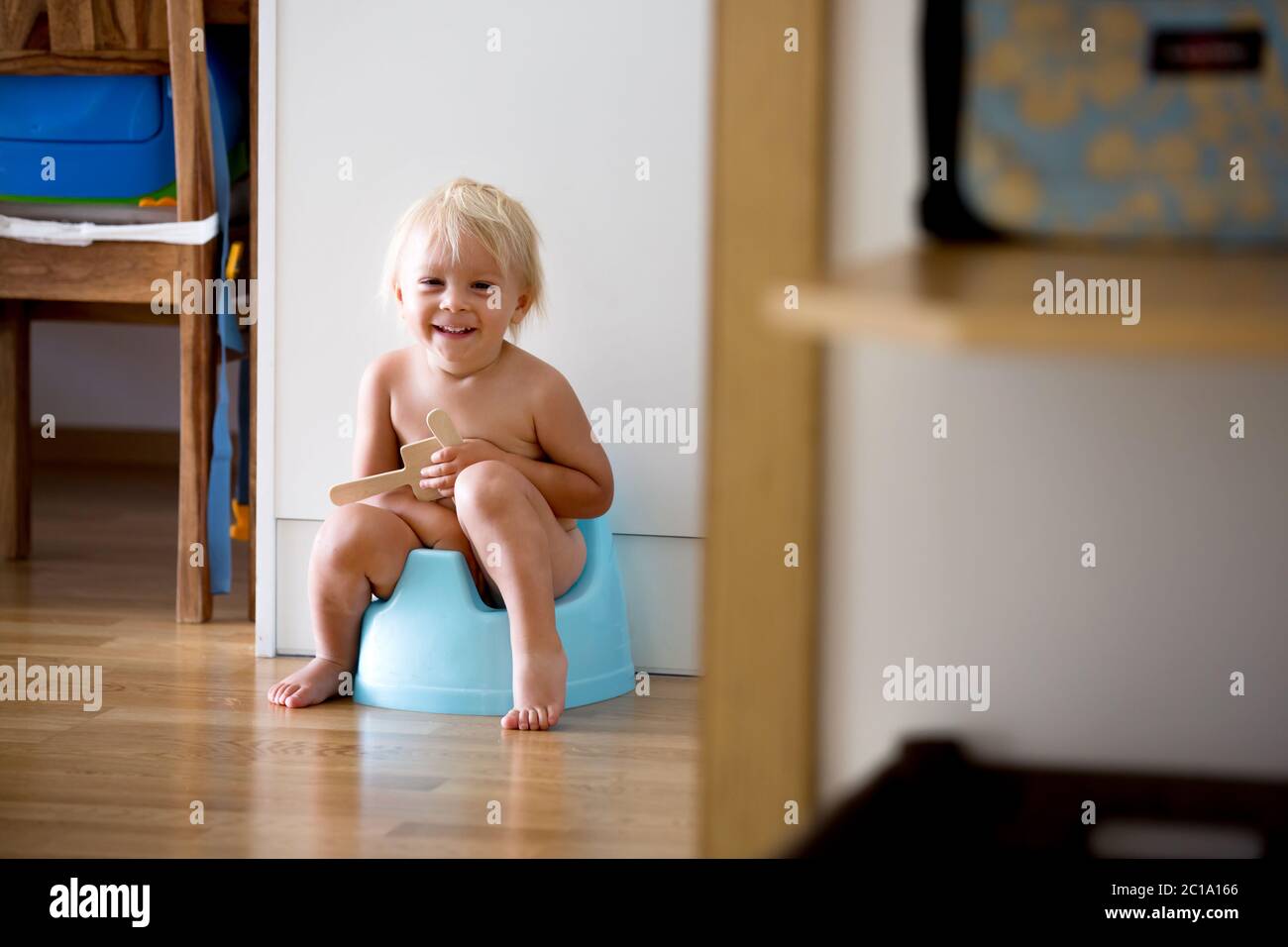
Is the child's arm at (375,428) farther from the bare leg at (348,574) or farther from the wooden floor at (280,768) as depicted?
the wooden floor at (280,768)

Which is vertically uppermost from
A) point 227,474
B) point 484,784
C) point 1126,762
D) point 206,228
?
point 206,228

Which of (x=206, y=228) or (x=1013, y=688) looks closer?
(x=1013, y=688)

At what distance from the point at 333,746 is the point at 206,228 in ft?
2.49

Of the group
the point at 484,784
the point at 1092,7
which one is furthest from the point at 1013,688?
the point at 484,784

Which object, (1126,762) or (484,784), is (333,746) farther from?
(1126,762)

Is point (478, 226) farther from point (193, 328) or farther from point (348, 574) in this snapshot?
point (193, 328)

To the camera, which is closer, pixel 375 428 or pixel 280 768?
pixel 280 768

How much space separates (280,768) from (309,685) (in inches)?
9.0

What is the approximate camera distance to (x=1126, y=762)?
0.76 meters

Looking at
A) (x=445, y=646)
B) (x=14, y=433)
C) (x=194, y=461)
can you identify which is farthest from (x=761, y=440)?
(x=14, y=433)

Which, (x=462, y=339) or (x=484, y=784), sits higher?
(x=462, y=339)

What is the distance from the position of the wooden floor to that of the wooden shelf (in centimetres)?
58

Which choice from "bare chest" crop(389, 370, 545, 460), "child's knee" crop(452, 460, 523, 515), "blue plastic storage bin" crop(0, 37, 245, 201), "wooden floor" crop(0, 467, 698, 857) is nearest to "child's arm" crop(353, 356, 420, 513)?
"bare chest" crop(389, 370, 545, 460)

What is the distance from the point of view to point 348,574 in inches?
57.8
